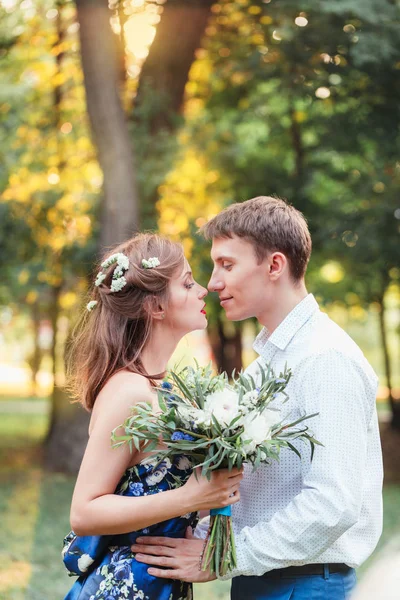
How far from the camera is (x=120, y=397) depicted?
9.29 ft

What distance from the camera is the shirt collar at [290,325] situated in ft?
9.76

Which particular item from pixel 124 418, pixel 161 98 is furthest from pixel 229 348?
pixel 124 418

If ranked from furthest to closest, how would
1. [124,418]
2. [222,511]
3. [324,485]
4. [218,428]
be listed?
Answer: [124,418]
[222,511]
[324,485]
[218,428]

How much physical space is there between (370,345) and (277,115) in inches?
1234

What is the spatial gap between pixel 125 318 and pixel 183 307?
9.8 inches

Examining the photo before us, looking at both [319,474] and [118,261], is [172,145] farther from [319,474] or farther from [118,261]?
[319,474]

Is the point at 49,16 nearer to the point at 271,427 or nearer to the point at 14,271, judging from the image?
the point at 14,271

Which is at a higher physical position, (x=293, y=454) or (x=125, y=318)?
(x=125, y=318)

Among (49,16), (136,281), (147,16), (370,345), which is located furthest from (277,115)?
(370,345)

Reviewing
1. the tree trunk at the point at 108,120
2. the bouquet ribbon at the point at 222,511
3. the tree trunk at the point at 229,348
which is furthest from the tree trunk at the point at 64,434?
the bouquet ribbon at the point at 222,511

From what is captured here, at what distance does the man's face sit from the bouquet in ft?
1.72

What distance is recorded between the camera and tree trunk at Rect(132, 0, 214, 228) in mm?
13508

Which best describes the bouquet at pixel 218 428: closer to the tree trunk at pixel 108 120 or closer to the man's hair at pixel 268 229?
the man's hair at pixel 268 229

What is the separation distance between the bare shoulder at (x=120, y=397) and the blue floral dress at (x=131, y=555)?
0.21 m
